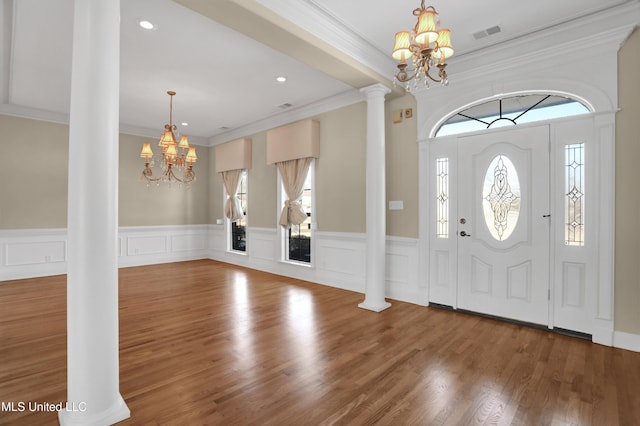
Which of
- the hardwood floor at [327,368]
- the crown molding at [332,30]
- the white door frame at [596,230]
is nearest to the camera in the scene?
the hardwood floor at [327,368]

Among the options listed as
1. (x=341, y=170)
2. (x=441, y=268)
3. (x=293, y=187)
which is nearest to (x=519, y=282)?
(x=441, y=268)

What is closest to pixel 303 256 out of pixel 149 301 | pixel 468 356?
pixel 149 301

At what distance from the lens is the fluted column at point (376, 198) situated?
4.68 meters

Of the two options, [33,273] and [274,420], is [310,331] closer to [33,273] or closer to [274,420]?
[274,420]

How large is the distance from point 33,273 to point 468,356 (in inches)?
309

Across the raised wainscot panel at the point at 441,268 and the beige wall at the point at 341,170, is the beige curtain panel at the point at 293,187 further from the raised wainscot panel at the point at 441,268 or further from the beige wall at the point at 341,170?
the raised wainscot panel at the point at 441,268

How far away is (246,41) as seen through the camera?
12.7 ft

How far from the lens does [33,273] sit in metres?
6.54

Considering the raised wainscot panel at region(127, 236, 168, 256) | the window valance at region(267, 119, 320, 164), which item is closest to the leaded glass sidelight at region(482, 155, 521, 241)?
the window valance at region(267, 119, 320, 164)

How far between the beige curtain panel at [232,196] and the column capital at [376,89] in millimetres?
4309

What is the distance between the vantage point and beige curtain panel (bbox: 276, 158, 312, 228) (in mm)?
6336

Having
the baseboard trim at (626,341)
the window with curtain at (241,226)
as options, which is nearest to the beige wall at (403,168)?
the baseboard trim at (626,341)

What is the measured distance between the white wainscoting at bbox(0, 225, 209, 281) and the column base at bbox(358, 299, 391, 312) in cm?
580

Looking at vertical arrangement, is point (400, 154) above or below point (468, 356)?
above
